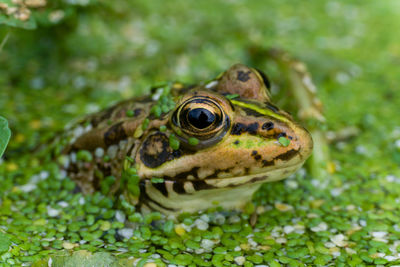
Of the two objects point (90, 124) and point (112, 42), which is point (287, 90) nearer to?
point (90, 124)

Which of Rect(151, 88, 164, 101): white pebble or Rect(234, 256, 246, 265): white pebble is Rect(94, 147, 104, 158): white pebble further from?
Rect(234, 256, 246, 265): white pebble

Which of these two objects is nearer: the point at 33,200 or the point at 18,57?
the point at 33,200

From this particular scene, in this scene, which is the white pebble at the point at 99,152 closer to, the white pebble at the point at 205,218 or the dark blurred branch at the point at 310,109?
the white pebble at the point at 205,218

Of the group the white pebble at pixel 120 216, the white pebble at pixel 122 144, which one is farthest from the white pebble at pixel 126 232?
the white pebble at pixel 122 144

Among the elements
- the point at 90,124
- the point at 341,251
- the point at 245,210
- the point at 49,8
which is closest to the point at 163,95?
the point at 90,124

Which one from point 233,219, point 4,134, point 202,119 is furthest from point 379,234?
point 4,134

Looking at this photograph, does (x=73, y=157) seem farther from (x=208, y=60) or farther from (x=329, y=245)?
(x=208, y=60)

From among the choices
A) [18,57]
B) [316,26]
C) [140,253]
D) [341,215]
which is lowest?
[140,253]
